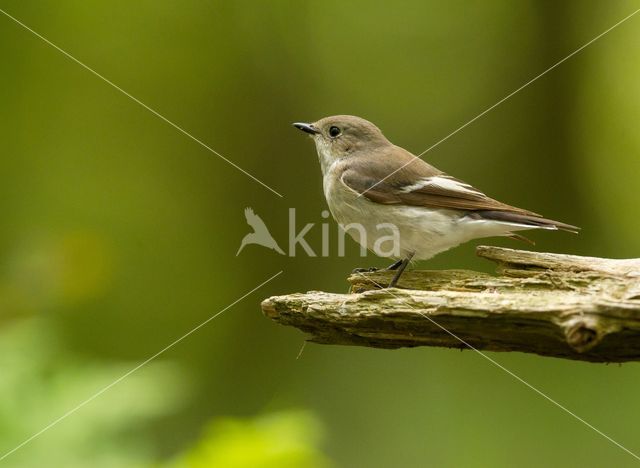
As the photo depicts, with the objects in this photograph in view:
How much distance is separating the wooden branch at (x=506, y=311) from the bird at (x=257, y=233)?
416 centimetres

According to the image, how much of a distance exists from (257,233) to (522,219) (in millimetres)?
4519

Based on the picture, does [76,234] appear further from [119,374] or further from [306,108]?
[119,374]

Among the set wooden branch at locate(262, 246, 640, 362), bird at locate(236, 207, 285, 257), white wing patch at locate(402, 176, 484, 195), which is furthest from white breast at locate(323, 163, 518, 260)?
bird at locate(236, 207, 285, 257)

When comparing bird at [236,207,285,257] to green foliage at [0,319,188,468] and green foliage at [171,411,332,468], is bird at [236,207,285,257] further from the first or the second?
green foliage at [171,411,332,468]

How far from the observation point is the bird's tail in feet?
12.5

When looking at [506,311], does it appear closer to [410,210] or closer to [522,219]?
[522,219]

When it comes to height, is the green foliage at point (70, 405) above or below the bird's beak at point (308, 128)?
below

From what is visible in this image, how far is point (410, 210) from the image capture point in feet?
14.8

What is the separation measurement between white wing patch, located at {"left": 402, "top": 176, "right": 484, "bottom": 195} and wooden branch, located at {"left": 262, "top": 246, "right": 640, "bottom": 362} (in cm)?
84

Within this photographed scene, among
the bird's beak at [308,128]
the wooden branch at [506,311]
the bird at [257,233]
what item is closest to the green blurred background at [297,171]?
the bird at [257,233]

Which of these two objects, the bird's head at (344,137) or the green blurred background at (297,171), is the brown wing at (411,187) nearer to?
the bird's head at (344,137)

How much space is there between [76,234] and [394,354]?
3701 millimetres

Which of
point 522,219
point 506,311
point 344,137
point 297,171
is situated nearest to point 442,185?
point 522,219

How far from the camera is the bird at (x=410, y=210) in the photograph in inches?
170
